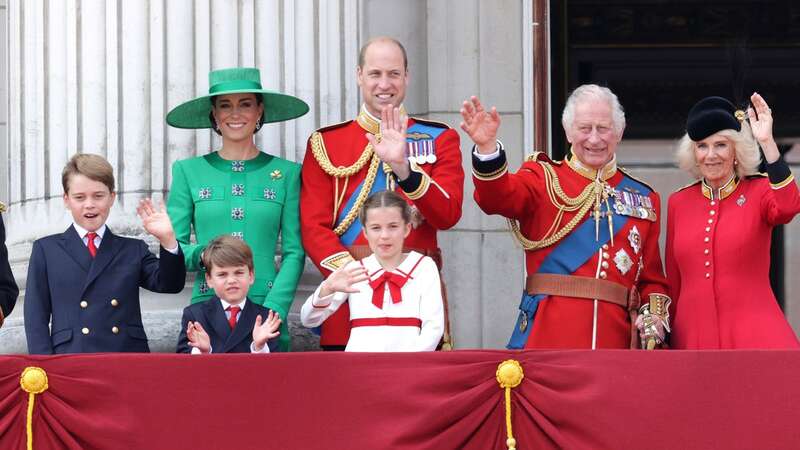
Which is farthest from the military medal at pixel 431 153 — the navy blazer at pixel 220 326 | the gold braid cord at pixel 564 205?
the navy blazer at pixel 220 326

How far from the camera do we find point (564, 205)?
20.4 feet

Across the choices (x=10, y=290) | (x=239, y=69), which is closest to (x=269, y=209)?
(x=239, y=69)

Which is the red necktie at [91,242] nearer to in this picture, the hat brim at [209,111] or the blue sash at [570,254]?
the hat brim at [209,111]

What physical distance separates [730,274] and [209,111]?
1994 mm

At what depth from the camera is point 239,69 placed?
649 centimetres

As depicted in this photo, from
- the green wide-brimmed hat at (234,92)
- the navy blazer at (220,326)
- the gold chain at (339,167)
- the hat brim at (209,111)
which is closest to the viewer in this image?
the navy blazer at (220,326)

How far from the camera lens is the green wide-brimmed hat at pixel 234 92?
6434 mm

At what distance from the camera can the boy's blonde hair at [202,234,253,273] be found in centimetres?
592

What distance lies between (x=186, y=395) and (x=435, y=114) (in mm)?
3127

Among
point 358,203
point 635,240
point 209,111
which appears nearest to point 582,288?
point 635,240

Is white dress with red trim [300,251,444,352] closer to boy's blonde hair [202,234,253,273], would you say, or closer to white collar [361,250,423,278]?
white collar [361,250,423,278]

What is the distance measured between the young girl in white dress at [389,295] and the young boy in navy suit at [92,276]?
Result: 0.55m

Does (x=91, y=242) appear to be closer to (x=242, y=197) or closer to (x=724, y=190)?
(x=242, y=197)

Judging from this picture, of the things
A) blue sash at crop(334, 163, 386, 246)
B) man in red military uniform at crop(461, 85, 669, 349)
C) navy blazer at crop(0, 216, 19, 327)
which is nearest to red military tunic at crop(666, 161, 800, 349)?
man in red military uniform at crop(461, 85, 669, 349)
